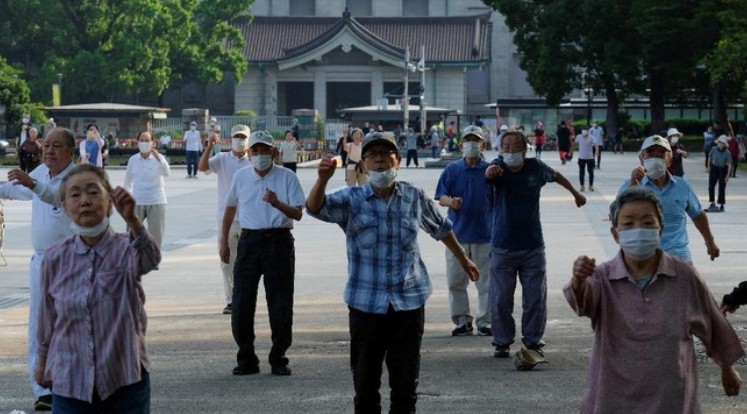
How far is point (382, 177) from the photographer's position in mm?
8266

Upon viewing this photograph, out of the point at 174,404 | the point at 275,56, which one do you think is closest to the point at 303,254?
the point at 174,404

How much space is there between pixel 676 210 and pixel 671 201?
0.26 ft

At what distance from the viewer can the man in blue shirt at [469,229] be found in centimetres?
1303

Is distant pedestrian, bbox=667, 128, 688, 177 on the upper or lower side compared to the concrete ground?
upper

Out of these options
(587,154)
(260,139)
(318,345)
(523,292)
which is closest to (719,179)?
(587,154)

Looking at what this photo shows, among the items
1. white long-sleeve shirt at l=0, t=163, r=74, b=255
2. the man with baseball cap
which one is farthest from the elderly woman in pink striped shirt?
the man with baseball cap

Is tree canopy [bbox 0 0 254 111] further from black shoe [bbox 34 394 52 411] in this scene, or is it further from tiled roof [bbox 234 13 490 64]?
black shoe [bbox 34 394 52 411]

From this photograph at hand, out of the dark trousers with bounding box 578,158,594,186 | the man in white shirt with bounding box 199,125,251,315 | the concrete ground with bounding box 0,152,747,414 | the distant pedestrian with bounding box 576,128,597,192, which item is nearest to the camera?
the concrete ground with bounding box 0,152,747,414

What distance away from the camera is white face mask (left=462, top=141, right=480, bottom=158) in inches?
516

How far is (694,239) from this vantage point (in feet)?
74.8

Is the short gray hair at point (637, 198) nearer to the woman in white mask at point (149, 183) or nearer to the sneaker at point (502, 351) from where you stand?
the sneaker at point (502, 351)

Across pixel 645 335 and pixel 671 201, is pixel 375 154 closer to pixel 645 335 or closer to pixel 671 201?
pixel 645 335

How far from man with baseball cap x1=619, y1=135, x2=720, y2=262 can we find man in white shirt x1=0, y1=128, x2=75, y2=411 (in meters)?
3.88

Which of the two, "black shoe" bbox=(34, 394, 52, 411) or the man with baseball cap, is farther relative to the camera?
the man with baseball cap
